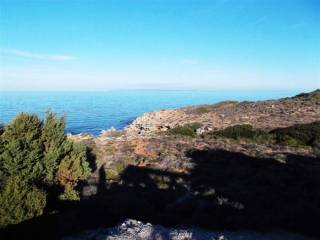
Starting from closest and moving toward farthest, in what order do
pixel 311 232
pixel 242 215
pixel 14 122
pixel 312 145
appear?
pixel 311 232 < pixel 242 215 < pixel 14 122 < pixel 312 145

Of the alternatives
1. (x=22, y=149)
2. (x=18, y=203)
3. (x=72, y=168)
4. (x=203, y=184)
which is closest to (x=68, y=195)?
(x=72, y=168)

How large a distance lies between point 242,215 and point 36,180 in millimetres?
6241

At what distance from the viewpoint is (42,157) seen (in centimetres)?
1271

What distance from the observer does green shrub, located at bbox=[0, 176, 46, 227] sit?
30.4 feet

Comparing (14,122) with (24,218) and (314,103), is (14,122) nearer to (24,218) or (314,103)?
(24,218)

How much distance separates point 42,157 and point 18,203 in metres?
3.41

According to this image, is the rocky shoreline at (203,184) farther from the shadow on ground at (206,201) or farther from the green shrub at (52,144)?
the green shrub at (52,144)

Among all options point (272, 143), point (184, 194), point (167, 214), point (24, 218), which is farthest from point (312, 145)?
point (24, 218)

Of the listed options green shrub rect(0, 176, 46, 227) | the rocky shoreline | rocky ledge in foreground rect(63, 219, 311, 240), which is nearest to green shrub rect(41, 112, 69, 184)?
the rocky shoreline

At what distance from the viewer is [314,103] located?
140 ft

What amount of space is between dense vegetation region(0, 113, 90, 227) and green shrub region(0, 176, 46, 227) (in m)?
0.92

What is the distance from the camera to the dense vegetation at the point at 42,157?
38.8ft

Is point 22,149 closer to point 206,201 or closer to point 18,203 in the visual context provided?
point 18,203

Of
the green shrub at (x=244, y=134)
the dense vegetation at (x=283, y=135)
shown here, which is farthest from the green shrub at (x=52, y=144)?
the green shrub at (x=244, y=134)
